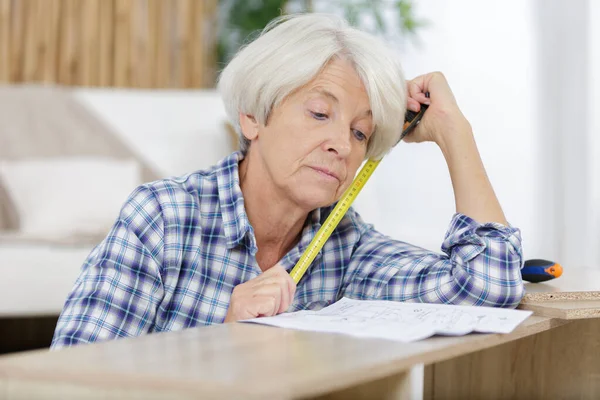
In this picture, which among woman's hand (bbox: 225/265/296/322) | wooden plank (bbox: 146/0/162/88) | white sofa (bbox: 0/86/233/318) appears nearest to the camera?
woman's hand (bbox: 225/265/296/322)

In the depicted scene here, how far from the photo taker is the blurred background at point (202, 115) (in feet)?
8.96

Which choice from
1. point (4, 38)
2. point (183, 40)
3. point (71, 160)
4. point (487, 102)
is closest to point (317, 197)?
point (71, 160)

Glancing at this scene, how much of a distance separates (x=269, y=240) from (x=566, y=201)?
8.19 feet

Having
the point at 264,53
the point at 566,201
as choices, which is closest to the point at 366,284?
the point at 264,53

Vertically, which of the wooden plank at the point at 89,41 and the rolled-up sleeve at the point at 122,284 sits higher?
the wooden plank at the point at 89,41

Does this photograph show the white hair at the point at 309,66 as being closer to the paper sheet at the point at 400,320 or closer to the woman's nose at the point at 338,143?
the woman's nose at the point at 338,143

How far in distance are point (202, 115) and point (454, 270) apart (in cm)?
204

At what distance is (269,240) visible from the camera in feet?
4.65

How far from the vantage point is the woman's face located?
129 cm

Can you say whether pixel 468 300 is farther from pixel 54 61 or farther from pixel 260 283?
pixel 54 61

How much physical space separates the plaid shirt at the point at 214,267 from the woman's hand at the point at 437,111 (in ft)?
0.56

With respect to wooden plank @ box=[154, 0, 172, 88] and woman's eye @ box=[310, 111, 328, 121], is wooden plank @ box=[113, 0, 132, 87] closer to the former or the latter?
wooden plank @ box=[154, 0, 172, 88]

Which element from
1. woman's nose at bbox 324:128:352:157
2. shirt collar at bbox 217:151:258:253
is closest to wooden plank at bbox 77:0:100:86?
shirt collar at bbox 217:151:258:253

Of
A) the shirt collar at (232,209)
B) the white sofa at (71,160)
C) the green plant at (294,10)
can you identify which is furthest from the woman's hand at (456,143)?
the green plant at (294,10)
